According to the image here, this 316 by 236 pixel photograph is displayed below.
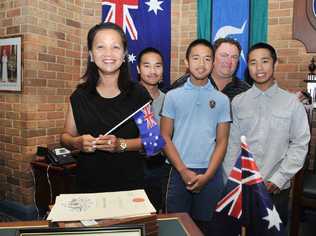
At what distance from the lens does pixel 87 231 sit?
87cm

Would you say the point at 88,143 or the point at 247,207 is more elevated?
the point at 88,143

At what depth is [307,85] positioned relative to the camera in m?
3.35

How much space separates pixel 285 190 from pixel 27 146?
2428 mm

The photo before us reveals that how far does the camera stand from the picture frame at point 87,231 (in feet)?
2.84

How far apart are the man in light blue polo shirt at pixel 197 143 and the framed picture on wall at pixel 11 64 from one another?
1.86 metres

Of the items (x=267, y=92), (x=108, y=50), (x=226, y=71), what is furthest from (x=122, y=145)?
(x=226, y=71)

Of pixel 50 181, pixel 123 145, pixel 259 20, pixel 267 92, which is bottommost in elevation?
pixel 50 181

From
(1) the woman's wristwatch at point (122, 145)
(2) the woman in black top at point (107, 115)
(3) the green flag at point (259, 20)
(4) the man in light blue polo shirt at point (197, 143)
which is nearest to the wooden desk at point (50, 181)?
(4) the man in light blue polo shirt at point (197, 143)

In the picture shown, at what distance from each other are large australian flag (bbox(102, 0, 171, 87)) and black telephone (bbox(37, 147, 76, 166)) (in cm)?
119

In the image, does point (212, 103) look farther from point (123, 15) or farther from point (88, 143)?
point (123, 15)

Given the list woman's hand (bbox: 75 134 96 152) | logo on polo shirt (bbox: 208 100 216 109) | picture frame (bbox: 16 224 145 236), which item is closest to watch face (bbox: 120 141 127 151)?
woman's hand (bbox: 75 134 96 152)

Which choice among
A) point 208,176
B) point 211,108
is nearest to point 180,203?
point 208,176

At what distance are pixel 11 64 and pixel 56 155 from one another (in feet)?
3.43

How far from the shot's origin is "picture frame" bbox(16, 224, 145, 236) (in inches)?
34.0
